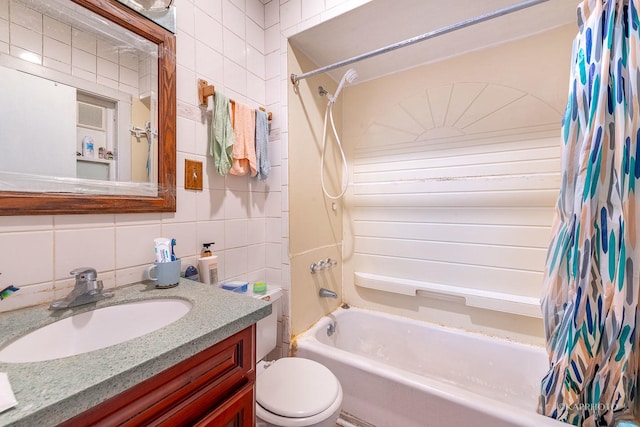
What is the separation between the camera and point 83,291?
2.78 feet

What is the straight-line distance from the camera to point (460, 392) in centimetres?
115

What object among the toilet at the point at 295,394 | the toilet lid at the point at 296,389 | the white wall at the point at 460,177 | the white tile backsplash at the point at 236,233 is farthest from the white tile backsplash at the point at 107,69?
the white wall at the point at 460,177

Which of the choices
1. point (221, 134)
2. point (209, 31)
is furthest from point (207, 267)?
point (209, 31)

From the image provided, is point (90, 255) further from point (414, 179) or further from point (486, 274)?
point (486, 274)

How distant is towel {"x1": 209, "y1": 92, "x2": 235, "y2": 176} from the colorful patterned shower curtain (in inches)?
58.5

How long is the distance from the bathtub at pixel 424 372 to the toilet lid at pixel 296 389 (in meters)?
0.21

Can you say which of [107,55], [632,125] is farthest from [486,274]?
[107,55]

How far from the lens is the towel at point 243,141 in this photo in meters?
1.41

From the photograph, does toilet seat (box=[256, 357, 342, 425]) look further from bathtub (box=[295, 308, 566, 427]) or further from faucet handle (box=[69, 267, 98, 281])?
faucet handle (box=[69, 267, 98, 281])

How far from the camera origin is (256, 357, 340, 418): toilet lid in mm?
1059

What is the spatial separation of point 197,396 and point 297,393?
2.00ft

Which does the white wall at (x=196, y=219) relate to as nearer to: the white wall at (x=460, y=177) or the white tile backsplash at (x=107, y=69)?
the white tile backsplash at (x=107, y=69)

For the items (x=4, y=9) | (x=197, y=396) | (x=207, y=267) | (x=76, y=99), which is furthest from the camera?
(x=207, y=267)

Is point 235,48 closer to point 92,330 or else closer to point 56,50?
point 56,50
